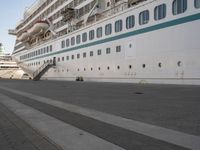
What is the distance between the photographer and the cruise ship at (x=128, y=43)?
20266 millimetres

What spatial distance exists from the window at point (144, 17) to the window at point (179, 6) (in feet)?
9.59

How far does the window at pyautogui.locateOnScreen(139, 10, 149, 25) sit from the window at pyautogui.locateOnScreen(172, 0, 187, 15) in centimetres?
292

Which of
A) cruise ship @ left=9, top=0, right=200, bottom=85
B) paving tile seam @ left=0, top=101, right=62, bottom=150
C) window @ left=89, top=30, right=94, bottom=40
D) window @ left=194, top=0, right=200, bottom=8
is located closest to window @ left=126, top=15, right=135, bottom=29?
cruise ship @ left=9, top=0, right=200, bottom=85

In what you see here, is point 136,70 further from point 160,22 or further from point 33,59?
point 33,59

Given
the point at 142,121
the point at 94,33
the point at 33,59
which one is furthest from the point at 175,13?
the point at 33,59

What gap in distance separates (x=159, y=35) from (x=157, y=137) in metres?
18.1

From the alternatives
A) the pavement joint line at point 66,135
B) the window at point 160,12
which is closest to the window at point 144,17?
the window at point 160,12

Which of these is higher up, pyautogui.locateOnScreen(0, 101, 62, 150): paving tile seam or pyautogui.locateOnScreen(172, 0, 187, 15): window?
pyautogui.locateOnScreen(172, 0, 187, 15): window

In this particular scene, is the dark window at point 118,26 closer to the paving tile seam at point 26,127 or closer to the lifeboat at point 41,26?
the paving tile seam at point 26,127

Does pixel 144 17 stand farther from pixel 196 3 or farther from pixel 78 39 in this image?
pixel 78 39

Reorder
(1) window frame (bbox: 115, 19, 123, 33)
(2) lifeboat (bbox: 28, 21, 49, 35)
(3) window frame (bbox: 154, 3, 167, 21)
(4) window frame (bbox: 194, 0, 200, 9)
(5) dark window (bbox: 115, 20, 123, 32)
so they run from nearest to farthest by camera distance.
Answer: (4) window frame (bbox: 194, 0, 200, 9) → (3) window frame (bbox: 154, 3, 167, 21) → (1) window frame (bbox: 115, 19, 123, 33) → (5) dark window (bbox: 115, 20, 123, 32) → (2) lifeboat (bbox: 28, 21, 49, 35)

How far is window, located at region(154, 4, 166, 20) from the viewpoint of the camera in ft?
73.7

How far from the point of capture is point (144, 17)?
968 inches

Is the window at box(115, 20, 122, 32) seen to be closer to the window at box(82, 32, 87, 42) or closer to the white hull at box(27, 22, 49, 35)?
the window at box(82, 32, 87, 42)
